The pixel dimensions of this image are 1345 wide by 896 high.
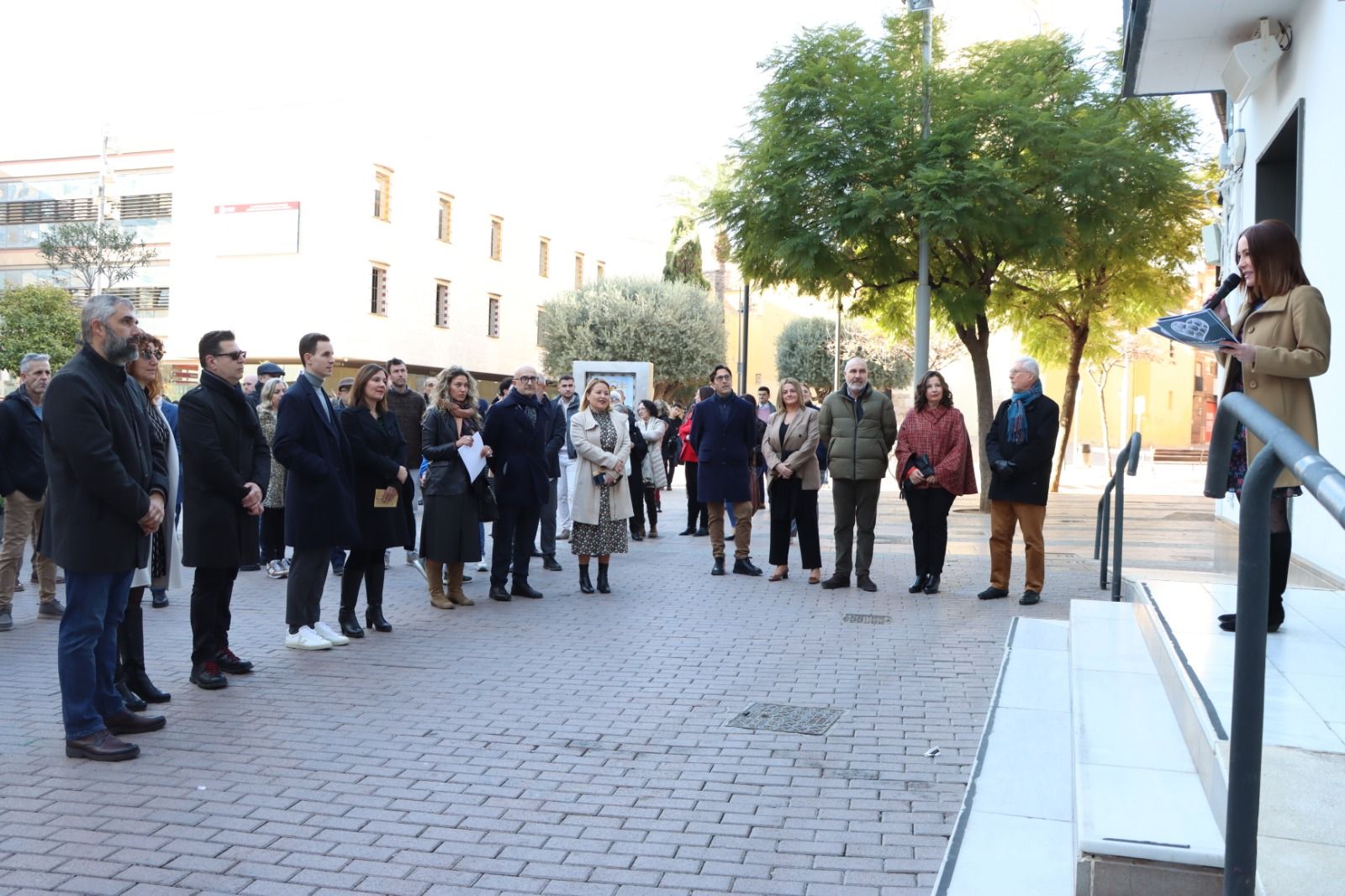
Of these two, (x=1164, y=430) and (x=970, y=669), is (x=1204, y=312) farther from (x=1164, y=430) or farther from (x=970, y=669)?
(x=1164, y=430)

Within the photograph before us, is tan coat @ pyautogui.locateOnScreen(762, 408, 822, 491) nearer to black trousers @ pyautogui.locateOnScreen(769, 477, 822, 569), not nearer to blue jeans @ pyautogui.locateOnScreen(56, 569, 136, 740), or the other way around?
black trousers @ pyautogui.locateOnScreen(769, 477, 822, 569)

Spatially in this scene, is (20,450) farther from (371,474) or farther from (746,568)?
(746,568)

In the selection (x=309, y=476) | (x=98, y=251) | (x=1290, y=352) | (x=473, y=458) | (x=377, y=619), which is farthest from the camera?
(x=98, y=251)

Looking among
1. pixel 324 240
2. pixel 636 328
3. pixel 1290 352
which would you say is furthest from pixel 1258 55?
pixel 636 328

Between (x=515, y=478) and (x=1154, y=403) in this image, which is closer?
(x=515, y=478)

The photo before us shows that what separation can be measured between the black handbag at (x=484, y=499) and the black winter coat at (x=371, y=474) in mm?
1346

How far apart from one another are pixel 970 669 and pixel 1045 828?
3.11 meters

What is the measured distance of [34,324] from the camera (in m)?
40.5

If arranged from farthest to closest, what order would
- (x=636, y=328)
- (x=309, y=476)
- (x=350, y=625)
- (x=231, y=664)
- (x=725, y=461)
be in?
(x=636, y=328) < (x=725, y=461) < (x=350, y=625) < (x=309, y=476) < (x=231, y=664)

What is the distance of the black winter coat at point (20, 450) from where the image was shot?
8.88 metres

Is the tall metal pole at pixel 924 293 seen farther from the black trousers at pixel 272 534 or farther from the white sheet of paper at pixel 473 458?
the black trousers at pixel 272 534

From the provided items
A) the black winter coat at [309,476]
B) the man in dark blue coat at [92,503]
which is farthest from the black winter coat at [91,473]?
the black winter coat at [309,476]

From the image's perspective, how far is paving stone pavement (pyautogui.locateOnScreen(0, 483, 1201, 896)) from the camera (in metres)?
4.16

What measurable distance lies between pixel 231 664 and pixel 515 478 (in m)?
3.60
